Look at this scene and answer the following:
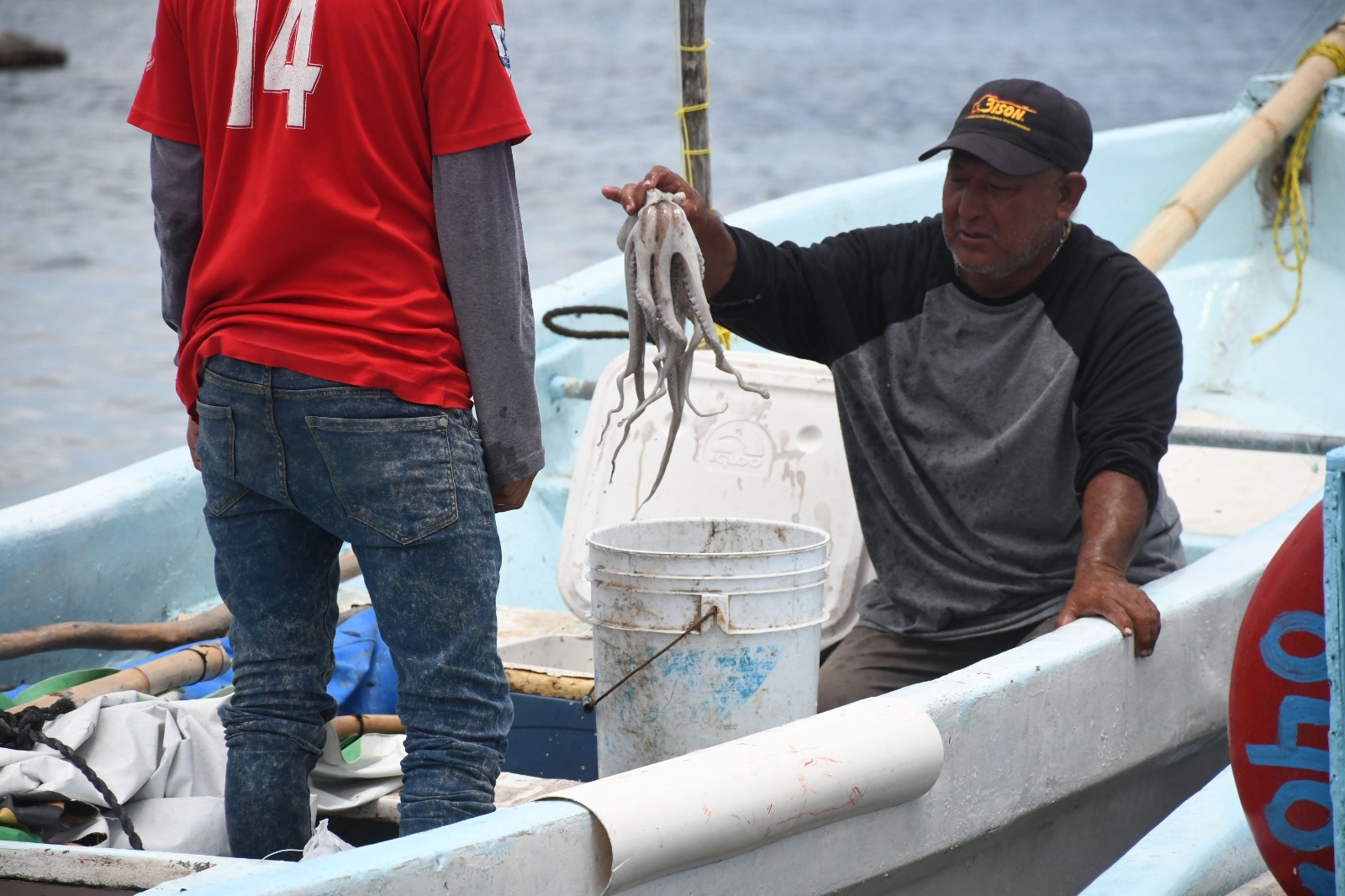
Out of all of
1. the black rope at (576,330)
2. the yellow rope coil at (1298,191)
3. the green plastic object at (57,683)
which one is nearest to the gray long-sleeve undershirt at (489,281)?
the green plastic object at (57,683)

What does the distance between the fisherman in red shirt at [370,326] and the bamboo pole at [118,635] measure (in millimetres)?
950

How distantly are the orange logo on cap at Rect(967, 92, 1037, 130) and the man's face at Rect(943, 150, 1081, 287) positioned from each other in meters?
0.09

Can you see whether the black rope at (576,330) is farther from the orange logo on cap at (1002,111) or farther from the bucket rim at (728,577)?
the bucket rim at (728,577)

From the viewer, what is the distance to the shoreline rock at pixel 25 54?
26.0 m

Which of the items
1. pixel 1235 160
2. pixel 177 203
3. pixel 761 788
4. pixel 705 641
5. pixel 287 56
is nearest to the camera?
pixel 761 788

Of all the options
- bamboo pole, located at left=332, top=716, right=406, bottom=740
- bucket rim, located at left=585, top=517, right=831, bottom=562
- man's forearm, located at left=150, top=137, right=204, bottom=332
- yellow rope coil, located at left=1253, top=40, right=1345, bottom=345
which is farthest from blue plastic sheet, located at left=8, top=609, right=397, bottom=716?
yellow rope coil, located at left=1253, top=40, right=1345, bottom=345

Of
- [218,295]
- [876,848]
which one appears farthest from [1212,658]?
[218,295]

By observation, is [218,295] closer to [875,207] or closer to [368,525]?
[368,525]

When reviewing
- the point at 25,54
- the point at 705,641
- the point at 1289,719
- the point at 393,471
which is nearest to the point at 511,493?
the point at 393,471

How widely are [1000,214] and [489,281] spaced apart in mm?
1160

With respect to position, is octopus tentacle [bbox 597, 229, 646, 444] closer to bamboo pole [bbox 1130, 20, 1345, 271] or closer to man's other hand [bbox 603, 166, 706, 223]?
man's other hand [bbox 603, 166, 706, 223]

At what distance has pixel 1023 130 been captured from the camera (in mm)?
2945

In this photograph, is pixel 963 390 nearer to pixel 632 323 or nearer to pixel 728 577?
pixel 728 577

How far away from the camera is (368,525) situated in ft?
7.13
